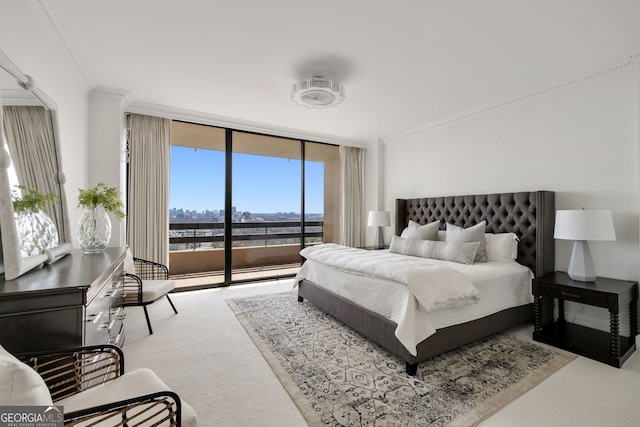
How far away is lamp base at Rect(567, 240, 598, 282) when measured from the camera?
2.66m

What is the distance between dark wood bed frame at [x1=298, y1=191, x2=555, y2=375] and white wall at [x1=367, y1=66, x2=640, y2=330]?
0.68 feet

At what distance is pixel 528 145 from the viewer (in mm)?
3461

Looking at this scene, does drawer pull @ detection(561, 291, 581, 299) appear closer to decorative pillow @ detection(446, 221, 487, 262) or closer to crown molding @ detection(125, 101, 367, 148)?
decorative pillow @ detection(446, 221, 487, 262)

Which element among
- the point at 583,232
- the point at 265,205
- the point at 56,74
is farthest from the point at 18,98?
the point at 583,232

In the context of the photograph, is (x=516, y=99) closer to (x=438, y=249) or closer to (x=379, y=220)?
(x=438, y=249)

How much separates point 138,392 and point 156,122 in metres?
3.99

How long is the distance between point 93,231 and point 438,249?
139 inches

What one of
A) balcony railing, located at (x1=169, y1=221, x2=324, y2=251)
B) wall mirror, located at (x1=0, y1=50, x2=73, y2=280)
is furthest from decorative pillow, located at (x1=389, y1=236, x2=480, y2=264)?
wall mirror, located at (x1=0, y1=50, x2=73, y2=280)

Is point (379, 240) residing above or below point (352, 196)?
below

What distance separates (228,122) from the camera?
4578 mm

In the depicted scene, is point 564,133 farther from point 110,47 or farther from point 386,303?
point 110,47

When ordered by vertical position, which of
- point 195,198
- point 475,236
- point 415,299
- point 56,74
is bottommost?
point 415,299

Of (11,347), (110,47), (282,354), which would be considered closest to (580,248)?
(282,354)

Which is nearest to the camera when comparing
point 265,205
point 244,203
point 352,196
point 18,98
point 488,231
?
point 18,98
